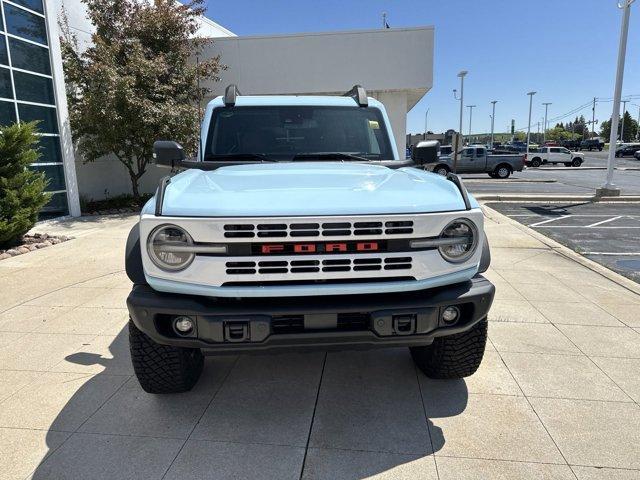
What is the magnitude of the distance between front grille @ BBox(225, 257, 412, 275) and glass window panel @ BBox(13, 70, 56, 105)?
369 inches

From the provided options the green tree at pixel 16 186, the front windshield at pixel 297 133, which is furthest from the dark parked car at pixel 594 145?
the front windshield at pixel 297 133

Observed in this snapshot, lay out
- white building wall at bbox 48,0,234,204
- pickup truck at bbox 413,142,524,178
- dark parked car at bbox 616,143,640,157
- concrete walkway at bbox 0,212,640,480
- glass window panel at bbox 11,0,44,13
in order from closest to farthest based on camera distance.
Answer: concrete walkway at bbox 0,212,640,480
glass window panel at bbox 11,0,44,13
white building wall at bbox 48,0,234,204
pickup truck at bbox 413,142,524,178
dark parked car at bbox 616,143,640,157

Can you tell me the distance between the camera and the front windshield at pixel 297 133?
3.83 meters

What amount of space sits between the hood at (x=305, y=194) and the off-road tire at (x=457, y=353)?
919 millimetres

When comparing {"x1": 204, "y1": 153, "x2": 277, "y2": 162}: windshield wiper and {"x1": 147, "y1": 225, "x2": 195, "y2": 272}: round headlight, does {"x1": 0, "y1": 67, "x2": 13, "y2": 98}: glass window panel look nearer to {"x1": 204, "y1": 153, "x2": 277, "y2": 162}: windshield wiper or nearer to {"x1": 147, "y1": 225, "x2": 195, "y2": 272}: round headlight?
{"x1": 204, "y1": 153, "x2": 277, "y2": 162}: windshield wiper

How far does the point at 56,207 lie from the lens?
10.7 metres

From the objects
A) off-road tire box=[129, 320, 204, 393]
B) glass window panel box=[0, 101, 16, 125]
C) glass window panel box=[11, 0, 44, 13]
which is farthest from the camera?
glass window panel box=[11, 0, 44, 13]

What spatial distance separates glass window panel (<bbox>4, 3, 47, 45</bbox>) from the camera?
9242mm

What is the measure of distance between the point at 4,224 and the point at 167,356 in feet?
19.3

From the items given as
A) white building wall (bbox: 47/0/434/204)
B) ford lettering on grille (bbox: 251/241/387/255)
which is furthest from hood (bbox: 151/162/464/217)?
white building wall (bbox: 47/0/434/204)

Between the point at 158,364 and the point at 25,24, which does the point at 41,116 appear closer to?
the point at 25,24

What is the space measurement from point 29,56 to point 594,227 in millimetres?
12215

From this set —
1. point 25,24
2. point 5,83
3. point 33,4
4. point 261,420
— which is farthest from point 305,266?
point 33,4

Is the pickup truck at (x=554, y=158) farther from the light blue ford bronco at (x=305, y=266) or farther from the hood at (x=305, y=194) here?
the light blue ford bronco at (x=305, y=266)
